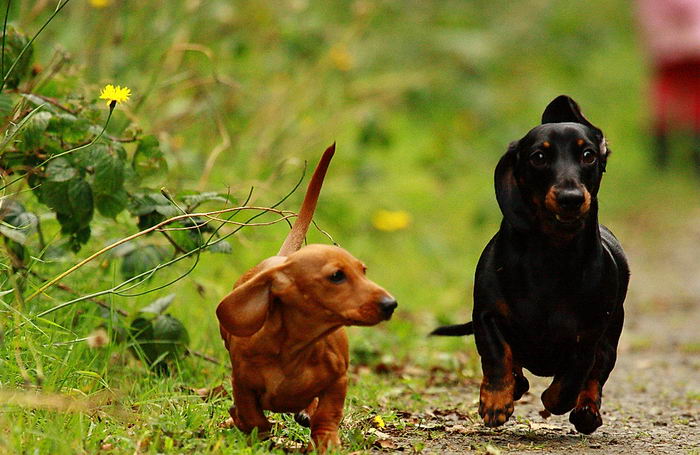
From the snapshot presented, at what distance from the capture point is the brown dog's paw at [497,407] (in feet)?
11.1

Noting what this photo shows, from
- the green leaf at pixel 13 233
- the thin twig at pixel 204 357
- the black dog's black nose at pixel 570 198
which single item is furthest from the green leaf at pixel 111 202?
the black dog's black nose at pixel 570 198

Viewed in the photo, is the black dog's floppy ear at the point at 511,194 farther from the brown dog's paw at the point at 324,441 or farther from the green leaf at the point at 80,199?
the green leaf at the point at 80,199

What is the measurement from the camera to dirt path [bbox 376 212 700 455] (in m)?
3.54

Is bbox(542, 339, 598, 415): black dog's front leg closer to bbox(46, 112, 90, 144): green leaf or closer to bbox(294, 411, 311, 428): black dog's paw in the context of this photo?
bbox(294, 411, 311, 428): black dog's paw

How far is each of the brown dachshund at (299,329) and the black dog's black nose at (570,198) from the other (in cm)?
63

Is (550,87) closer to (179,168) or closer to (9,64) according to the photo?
(179,168)

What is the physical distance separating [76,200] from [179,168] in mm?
1522

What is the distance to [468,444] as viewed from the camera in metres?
3.49

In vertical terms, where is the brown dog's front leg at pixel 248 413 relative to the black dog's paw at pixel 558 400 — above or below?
below

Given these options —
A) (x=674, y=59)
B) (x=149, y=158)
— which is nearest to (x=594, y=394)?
(x=149, y=158)

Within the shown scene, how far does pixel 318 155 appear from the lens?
741 centimetres

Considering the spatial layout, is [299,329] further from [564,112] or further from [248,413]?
[564,112]

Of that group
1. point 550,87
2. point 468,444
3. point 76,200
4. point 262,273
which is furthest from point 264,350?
point 550,87

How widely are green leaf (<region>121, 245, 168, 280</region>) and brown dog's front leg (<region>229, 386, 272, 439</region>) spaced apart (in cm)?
96
